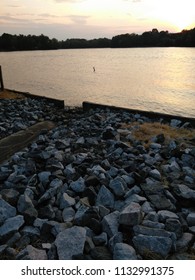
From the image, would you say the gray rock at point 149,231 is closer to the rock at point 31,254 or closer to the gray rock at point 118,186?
the gray rock at point 118,186

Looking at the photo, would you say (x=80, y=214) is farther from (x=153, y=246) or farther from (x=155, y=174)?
(x=155, y=174)

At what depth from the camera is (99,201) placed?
543cm

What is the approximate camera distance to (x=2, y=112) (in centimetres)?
1367

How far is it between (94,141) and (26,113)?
18.3 feet

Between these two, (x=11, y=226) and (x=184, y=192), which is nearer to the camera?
(x=11, y=226)

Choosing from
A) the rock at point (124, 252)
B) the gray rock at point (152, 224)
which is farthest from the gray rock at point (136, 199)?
the rock at point (124, 252)

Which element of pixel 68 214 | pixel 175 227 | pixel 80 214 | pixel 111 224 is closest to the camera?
pixel 175 227

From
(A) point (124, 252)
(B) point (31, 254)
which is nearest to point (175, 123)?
(A) point (124, 252)

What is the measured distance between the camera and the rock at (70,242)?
4031 millimetres

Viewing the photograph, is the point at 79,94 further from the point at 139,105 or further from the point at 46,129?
the point at 46,129

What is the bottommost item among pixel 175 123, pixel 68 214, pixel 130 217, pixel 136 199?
pixel 175 123

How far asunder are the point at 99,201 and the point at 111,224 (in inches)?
35.3

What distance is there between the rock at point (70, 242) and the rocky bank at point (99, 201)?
1cm

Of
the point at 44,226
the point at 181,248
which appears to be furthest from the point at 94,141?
the point at 181,248
